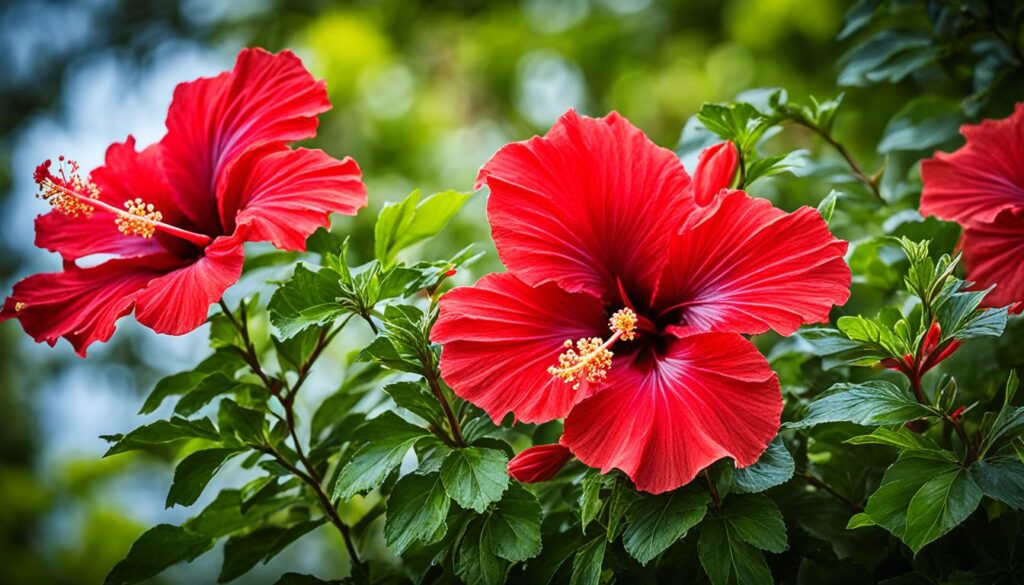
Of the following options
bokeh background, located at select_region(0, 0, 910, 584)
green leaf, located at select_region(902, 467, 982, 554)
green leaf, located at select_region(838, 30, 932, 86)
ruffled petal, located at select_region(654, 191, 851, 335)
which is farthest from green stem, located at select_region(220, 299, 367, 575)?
bokeh background, located at select_region(0, 0, 910, 584)

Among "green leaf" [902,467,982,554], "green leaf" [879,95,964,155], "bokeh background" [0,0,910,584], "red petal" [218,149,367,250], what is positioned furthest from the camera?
"bokeh background" [0,0,910,584]

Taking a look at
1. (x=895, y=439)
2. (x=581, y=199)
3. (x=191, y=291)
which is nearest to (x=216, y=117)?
(x=191, y=291)

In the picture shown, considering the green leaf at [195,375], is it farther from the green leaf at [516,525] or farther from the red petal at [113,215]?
the green leaf at [516,525]

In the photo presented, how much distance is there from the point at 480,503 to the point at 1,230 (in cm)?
223

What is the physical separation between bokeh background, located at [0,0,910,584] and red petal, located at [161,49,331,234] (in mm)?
1068

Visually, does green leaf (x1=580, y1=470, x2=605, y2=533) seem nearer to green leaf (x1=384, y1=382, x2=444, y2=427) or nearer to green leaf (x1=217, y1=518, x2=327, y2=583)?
green leaf (x1=384, y1=382, x2=444, y2=427)

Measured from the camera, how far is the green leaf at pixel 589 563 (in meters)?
0.52

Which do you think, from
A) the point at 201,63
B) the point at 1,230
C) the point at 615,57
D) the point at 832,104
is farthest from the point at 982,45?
the point at 1,230

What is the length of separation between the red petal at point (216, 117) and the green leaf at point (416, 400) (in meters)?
0.19

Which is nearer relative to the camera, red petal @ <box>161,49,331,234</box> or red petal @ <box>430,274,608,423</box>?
red petal @ <box>430,274,608,423</box>

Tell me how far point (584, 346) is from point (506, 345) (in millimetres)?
48

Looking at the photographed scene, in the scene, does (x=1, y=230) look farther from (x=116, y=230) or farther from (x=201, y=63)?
(x=116, y=230)

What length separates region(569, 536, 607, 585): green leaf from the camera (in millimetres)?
522

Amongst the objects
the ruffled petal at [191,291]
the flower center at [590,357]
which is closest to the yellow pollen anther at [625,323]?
the flower center at [590,357]
